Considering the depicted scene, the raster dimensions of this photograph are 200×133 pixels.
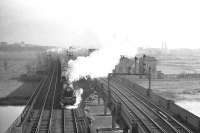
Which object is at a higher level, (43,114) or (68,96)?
(68,96)

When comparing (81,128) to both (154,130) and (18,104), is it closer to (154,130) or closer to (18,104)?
(154,130)

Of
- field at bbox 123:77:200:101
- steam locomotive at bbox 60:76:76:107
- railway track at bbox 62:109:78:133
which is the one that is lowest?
field at bbox 123:77:200:101

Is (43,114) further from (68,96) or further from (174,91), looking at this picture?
(174,91)

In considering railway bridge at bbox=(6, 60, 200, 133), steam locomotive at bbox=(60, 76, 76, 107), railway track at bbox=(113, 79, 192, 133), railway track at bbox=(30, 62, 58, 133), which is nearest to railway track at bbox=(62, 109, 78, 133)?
railway bridge at bbox=(6, 60, 200, 133)

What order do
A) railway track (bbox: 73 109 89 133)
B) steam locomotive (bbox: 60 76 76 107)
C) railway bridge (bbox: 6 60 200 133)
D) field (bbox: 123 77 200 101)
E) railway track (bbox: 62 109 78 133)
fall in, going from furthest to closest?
field (bbox: 123 77 200 101) → steam locomotive (bbox: 60 76 76 107) → railway bridge (bbox: 6 60 200 133) → railway track (bbox: 62 109 78 133) → railway track (bbox: 73 109 89 133)

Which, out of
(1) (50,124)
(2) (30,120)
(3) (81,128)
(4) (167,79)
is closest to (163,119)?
(3) (81,128)

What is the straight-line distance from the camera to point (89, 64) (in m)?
40.1

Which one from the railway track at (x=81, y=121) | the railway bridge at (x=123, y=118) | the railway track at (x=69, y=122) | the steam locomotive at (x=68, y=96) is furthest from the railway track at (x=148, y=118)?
the steam locomotive at (x=68, y=96)

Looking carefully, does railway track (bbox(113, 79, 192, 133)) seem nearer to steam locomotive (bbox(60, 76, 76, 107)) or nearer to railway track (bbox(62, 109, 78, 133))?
railway track (bbox(62, 109, 78, 133))

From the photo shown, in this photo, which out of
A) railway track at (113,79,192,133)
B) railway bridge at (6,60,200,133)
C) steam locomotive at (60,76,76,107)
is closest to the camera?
railway bridge at (6,60,200,133)

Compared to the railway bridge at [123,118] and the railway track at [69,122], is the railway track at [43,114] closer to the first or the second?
the railway bridge at [123,118]

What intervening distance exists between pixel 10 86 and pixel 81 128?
3571 cm

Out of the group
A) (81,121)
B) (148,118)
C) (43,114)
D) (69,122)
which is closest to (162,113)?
(148,118)

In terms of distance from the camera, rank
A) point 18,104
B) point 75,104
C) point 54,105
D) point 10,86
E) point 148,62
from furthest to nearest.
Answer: point 148,62
point 10,86
point 18,104
point 54,105
point 75,104
